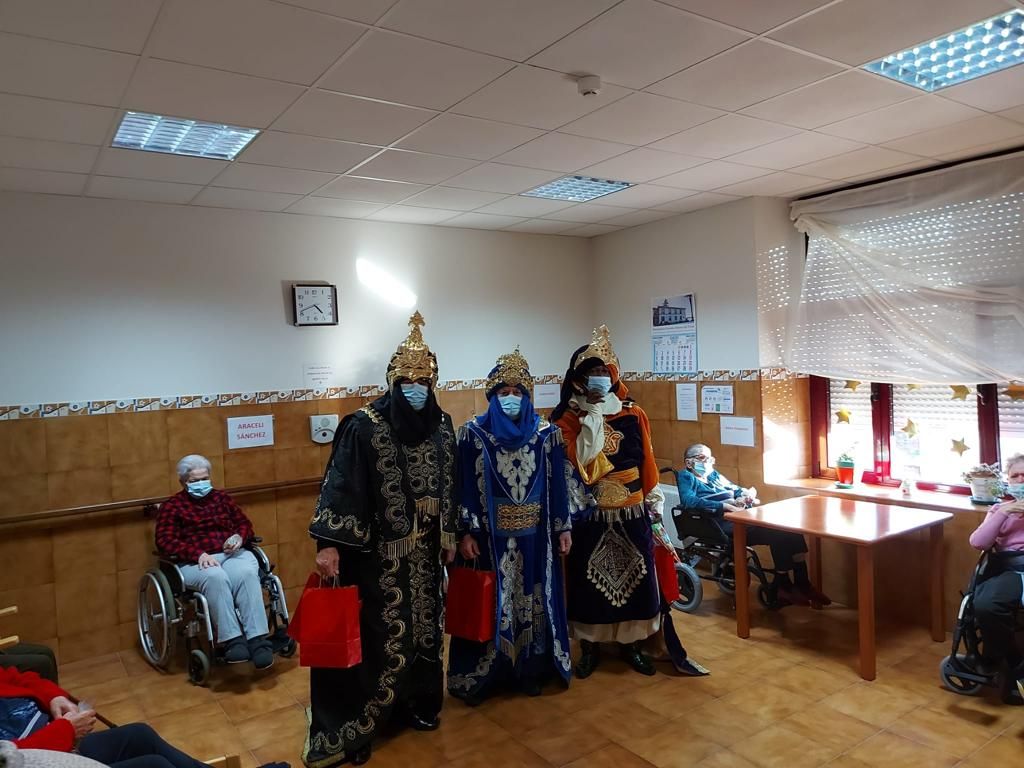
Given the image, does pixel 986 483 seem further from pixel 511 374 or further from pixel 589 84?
pixel 589 84

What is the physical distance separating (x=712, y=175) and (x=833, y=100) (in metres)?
1.12

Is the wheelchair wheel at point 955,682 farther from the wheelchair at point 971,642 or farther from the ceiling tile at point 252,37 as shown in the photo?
the ceiling tile at point 252,37

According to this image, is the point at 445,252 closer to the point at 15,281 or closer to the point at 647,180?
the point at 647,180

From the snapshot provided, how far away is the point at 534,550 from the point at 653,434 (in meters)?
2.32

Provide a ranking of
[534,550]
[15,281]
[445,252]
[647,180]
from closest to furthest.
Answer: [534,550], [15,281], [647,180], [445,252]

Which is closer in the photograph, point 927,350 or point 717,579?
point 927,350

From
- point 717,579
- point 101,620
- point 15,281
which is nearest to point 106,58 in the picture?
point 15,281

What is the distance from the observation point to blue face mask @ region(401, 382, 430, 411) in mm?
3020

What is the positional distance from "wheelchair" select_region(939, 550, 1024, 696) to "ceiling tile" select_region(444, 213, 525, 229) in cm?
334

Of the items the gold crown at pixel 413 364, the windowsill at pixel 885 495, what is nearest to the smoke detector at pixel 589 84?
the gold crown at pixel 413 364

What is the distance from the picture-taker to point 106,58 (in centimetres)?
227

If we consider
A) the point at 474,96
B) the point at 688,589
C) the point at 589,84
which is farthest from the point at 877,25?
the point at 688,589

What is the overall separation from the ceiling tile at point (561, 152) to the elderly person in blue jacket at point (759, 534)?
1.94 meters

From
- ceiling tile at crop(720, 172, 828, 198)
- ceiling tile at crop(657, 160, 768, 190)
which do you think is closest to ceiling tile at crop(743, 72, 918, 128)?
ceiling tile at crop(657, 160, 768, 190)
